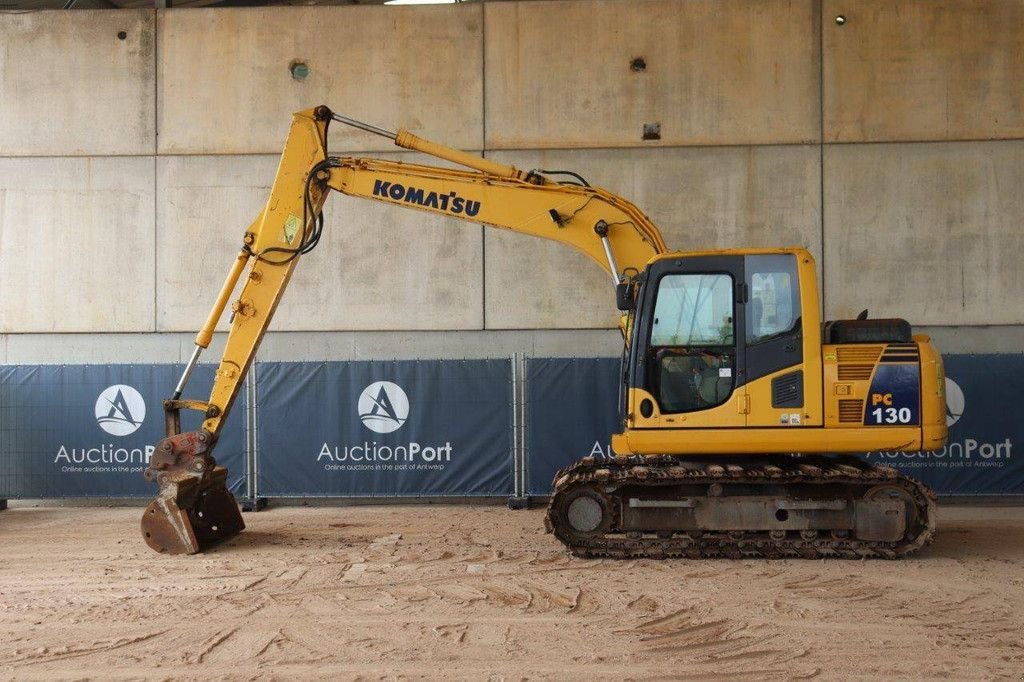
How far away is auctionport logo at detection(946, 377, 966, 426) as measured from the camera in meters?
12.1

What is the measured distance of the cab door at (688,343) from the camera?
28.2 feet

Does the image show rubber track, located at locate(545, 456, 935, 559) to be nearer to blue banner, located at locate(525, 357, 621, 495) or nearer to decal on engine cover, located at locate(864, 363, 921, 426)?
decal on engine cover, located at locate(864, 363, 921, 426)

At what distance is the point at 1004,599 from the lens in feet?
24.3

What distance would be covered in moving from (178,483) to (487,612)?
12.0 feet

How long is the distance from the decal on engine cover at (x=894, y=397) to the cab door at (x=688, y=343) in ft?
4.06

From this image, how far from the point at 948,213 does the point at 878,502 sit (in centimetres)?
621

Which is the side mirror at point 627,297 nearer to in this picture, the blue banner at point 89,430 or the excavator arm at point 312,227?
the excavator arm at point 312,227

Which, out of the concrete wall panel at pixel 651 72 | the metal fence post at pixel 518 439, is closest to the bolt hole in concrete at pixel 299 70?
the concrete wall panel at pixel 651 72

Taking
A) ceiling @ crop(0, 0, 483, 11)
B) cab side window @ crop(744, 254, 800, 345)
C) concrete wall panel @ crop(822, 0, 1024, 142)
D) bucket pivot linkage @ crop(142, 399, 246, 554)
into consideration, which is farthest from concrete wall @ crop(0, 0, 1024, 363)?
cab side window @ crop(744, 254, 800, 345)

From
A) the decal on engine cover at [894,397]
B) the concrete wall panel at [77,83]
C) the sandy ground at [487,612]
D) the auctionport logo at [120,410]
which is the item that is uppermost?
the concrete wall panel at [77,83]

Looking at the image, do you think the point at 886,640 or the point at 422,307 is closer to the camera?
the point at 886,640

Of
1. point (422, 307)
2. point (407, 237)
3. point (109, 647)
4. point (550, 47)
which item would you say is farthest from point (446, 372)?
point (109, 647)

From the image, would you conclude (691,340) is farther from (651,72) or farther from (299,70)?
(299,70)

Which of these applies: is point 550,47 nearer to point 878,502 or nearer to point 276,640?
point 878,502
